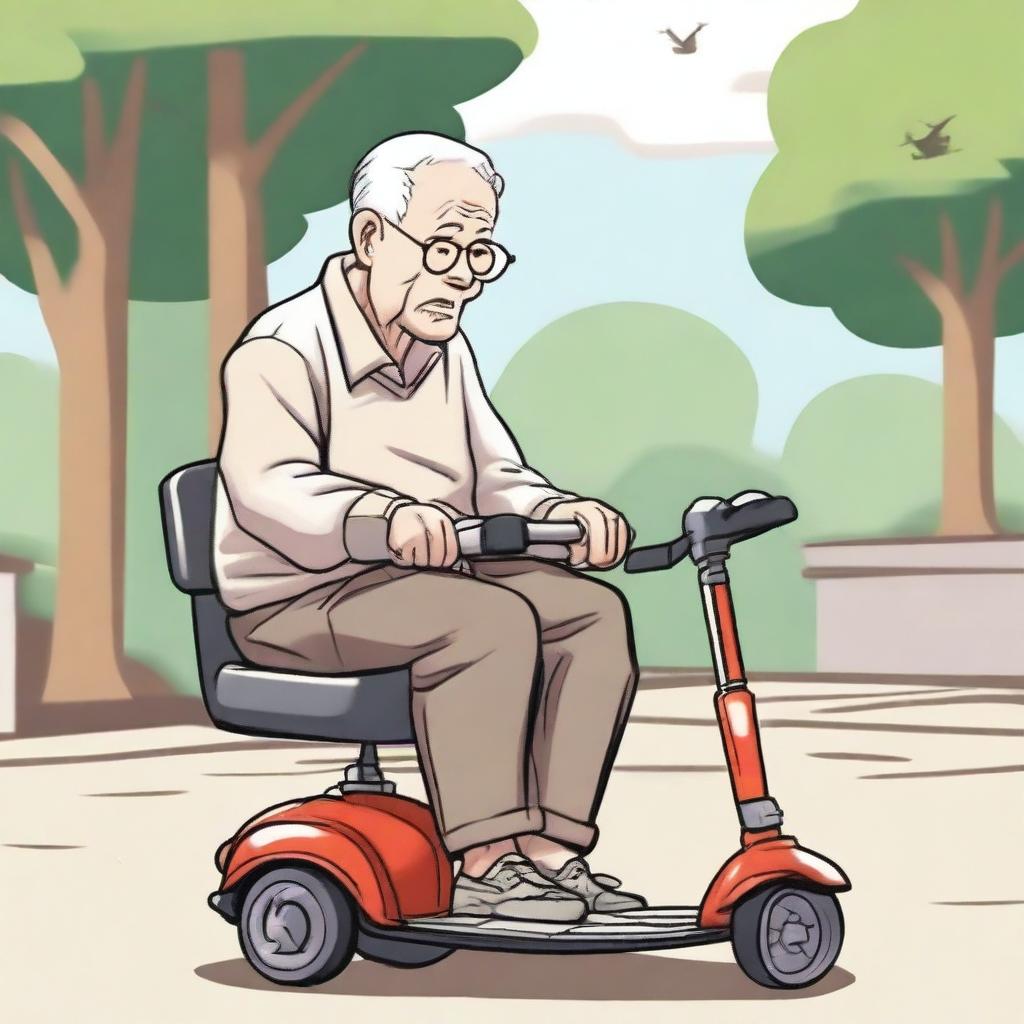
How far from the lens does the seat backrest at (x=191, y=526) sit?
3.24m

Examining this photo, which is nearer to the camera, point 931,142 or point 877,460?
point 877,460

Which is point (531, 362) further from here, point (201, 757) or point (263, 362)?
point (263, 362)

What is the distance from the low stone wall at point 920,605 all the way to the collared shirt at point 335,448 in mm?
7031

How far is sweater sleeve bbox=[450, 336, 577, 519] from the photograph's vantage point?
3.38 metres

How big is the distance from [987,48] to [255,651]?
7.91 metres

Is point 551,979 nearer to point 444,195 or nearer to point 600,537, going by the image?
point 600,537

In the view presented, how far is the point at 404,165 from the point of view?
127 inches

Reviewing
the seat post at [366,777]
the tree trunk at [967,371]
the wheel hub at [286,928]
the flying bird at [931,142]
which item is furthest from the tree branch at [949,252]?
the wheel hub at [286,928]

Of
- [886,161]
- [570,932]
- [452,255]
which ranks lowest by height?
[570,932]

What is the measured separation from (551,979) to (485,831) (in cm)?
36

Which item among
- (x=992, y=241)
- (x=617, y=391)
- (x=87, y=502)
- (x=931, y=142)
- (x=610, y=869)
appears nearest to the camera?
(x=610, y=869)

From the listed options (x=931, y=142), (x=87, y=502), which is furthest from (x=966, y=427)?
(x=87, y=502)

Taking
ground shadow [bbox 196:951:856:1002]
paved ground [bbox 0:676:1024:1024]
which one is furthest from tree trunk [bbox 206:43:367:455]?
ground shadow [bbox 196:951:856:1002]

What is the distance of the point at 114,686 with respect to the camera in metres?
8.68
